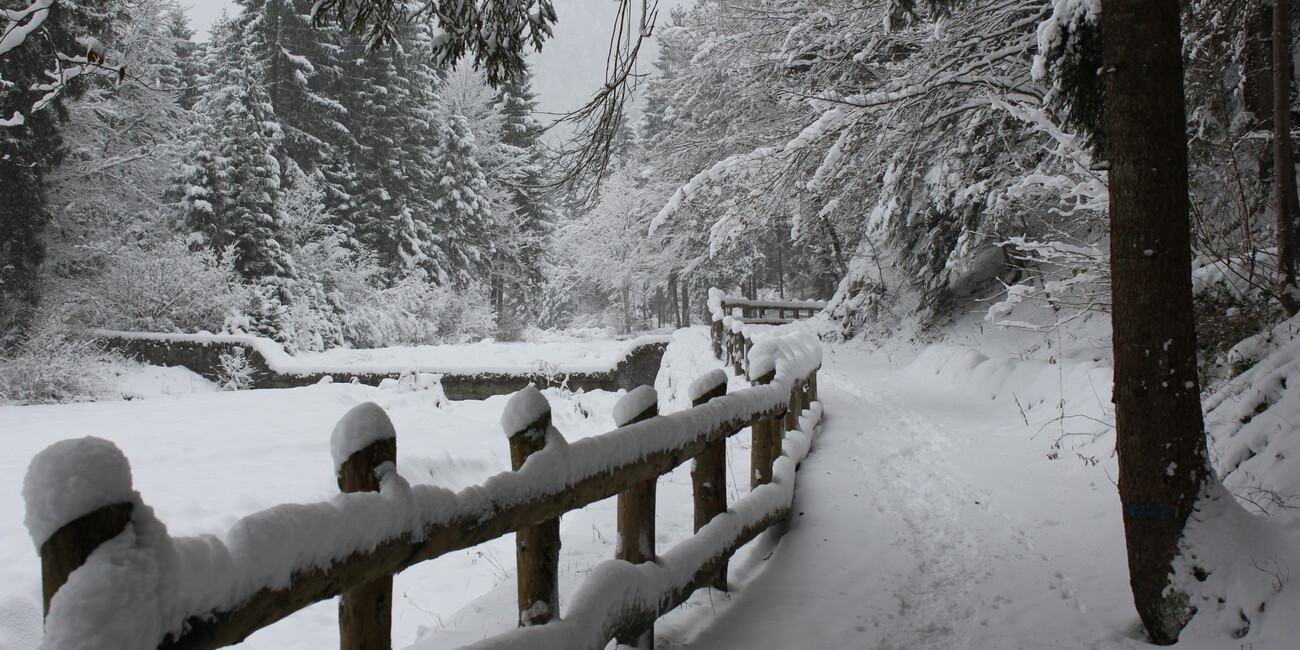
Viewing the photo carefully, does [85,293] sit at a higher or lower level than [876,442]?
higher

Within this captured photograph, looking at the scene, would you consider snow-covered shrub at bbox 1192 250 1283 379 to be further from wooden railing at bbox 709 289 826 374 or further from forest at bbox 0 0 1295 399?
wooden railing at bbox 709 289 826 374

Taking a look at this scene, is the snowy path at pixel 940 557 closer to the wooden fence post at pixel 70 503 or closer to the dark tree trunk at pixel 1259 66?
the wooden fence post at pixel 70 503

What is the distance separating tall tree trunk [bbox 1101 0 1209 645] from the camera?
2770 mm

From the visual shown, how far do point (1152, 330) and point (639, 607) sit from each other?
234 centimetres

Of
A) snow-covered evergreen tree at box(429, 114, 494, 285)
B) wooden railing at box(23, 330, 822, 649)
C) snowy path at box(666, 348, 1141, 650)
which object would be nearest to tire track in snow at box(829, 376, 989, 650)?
snowy path at box(666, 348, 1141, 650)

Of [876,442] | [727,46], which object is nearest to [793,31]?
[727,46]

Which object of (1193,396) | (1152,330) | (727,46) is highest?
(727,46)

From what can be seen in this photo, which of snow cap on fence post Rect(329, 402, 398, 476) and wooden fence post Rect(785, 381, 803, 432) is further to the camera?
wooden fence post Rect(785, 381, 803, 432)

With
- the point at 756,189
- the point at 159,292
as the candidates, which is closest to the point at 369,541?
the point at 756,189

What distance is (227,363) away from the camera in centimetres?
1543

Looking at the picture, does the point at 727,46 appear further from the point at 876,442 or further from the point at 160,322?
the point at 160,322

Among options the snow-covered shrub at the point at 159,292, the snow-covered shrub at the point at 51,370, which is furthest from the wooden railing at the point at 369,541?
the snow-covered shrub at the point at 159,292

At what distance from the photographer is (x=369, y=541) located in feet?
5.35

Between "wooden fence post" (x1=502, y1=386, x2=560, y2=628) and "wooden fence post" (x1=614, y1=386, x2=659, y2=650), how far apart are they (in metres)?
0.54
